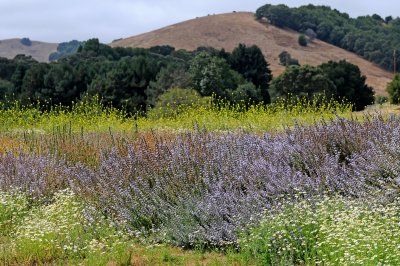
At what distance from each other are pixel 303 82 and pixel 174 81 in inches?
451

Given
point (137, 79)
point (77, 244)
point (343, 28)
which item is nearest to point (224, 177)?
point (77, 244)

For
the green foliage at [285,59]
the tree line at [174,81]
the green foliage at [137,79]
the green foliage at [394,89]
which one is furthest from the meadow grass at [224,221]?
the green foliage at [285,59]

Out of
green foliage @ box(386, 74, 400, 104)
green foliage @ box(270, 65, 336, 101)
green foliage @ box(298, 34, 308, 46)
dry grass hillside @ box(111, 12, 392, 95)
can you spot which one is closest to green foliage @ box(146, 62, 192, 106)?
green foliage @ box(270, 65, 336, 101)

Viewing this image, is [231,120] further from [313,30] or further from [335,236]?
[313,30]

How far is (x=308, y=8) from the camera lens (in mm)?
128750

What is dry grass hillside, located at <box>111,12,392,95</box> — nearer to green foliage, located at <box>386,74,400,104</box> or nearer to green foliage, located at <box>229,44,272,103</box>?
green foliage, located at <box>229,44,272,103</box>

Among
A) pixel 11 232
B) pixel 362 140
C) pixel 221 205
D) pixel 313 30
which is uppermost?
pixel 313 30

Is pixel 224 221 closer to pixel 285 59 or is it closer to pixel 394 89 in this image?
pixel 394 89

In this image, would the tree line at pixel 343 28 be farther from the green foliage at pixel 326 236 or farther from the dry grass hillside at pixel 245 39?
the green foliage at pixel 326 236

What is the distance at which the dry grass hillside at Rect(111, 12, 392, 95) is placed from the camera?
98750 millimetres

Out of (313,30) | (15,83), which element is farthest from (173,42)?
(15,83)

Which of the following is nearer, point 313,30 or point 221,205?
point 221,205

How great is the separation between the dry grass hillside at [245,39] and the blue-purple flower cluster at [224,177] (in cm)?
8206

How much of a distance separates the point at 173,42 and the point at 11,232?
354 ft
